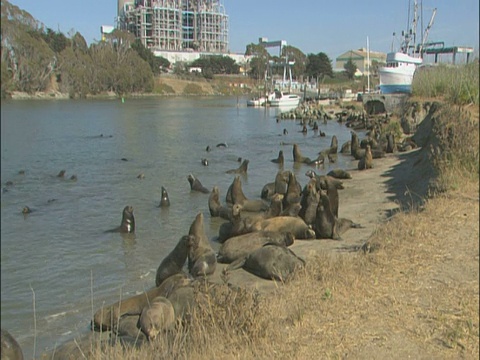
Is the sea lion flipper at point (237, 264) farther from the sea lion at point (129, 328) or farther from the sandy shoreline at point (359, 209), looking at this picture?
the sea lion at point (129, 328)

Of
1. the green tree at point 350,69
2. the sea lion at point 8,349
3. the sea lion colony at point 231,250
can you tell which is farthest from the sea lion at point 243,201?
the green tree at point 350,69

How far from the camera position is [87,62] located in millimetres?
37344

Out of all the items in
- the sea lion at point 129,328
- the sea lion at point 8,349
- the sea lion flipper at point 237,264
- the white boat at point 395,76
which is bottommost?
the sea lion flipper at point 237,264

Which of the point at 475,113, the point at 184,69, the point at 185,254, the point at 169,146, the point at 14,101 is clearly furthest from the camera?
the point at 184,69

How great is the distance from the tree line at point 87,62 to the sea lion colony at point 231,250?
3.31 m

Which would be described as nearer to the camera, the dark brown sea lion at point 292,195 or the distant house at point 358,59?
the dark brown sea lion at point 292,195

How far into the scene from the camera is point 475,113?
9.01 m

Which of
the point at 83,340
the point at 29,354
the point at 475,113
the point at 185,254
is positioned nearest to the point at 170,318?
the point at 83,340

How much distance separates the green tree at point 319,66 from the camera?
497 feet

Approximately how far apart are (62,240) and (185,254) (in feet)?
15.2

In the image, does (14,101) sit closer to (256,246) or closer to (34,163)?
(256,246)

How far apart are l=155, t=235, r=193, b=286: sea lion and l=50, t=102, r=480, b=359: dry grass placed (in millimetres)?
2729

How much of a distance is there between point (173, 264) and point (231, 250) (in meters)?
1.60

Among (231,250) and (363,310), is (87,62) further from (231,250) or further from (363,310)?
(363,310)
